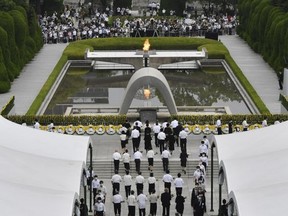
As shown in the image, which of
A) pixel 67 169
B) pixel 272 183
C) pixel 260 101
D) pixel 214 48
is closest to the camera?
pixel 272 183

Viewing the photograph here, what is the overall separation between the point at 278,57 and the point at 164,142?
72.9ft

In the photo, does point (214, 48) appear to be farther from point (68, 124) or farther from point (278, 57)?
point (68, 124)

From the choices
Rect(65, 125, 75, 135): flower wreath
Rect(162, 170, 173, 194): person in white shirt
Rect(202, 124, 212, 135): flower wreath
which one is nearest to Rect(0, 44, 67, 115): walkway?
Rect(65, 125, 75, 135): flower wreath

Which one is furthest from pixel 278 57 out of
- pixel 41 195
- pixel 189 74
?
pixel 41 195

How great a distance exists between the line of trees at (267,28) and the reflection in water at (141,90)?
3.51 metres

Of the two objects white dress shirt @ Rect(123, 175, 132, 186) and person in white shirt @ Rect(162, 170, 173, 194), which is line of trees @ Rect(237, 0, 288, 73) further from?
white dress shirt @ Rect(123, 175, 132, 186)

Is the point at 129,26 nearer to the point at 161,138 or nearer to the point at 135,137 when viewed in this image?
the point at 135,137

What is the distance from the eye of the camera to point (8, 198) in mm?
23578

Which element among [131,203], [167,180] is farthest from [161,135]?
[131,203]

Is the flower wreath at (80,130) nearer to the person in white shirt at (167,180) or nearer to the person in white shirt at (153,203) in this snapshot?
the person in white shirt at (167,180)

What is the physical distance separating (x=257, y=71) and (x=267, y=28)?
17.4 ft

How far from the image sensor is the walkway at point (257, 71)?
167ft

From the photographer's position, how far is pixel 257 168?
2706 cm

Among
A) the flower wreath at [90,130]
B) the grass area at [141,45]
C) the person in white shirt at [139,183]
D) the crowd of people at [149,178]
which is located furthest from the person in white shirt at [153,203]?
the grass area at [141,45]
